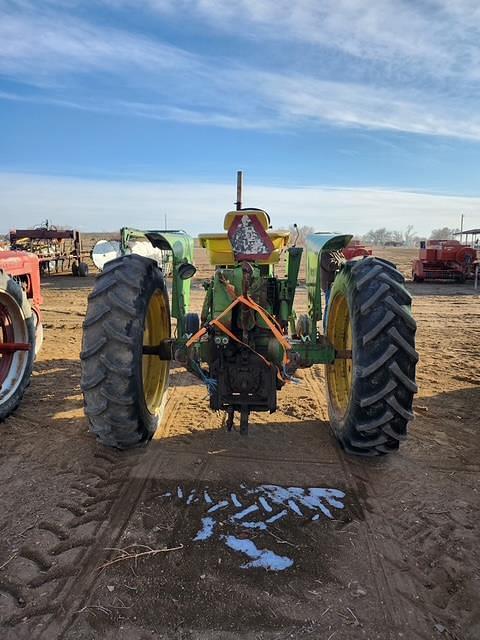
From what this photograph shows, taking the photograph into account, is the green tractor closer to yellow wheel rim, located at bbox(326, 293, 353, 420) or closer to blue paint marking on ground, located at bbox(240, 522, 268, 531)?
yellow wheel rim, located at bbox(326, 293, 353, 420)

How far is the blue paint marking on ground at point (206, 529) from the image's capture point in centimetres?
291

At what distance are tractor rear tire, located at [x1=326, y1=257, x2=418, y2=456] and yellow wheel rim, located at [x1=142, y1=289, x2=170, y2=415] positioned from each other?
1.79 metres

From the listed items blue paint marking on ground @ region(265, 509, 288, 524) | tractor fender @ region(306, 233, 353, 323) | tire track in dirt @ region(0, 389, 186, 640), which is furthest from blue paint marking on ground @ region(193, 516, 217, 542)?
tractor fender @ region(306, 233, 353, 323)

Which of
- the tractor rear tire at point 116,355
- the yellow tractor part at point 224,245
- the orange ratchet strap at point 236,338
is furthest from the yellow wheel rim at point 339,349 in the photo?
the tractor rear tire at point 116,355

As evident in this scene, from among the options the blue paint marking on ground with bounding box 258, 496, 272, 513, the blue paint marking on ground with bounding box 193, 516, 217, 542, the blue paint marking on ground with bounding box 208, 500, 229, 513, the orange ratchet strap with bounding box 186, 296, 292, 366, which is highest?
the orange ratchet strap with bounding box 186, 296, 292, 366

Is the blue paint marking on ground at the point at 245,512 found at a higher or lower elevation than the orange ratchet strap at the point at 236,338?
lower

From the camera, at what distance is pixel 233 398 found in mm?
3695

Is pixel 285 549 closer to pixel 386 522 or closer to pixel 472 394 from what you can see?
pixel 386 522

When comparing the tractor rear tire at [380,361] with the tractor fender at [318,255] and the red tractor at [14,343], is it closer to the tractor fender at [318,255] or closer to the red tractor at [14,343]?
the tractor fender at [318,255]

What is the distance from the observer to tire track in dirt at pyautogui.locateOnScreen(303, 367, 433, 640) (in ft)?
7.64

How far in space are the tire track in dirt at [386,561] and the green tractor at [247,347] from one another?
8.3 inches

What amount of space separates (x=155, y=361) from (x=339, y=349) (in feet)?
5.76

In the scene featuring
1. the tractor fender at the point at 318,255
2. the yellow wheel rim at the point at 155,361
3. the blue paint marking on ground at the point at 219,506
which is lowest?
the blue paint marking on ground at the point at 219,506

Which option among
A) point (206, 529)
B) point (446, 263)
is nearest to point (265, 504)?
point (206, 529)
